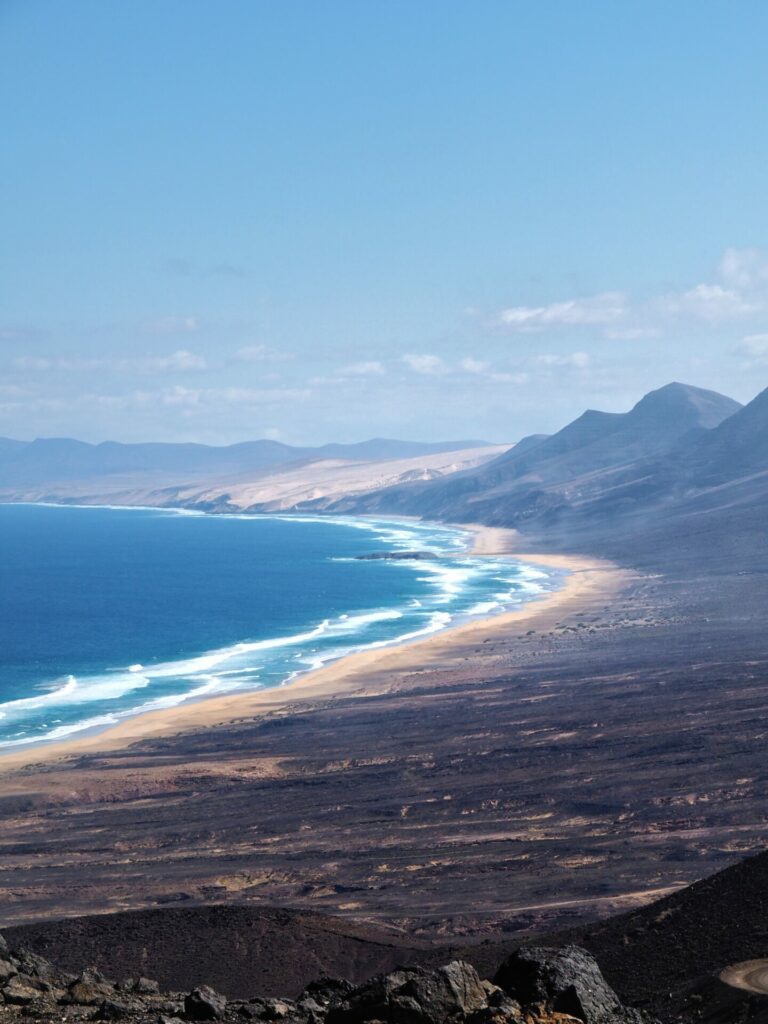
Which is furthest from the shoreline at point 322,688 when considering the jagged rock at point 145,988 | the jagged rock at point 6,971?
the jagged rock at point 6,971

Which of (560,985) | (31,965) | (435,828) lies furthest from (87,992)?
(435,828)

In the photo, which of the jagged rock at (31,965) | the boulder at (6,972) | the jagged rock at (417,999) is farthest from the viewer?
the jagged rock at (31,965)

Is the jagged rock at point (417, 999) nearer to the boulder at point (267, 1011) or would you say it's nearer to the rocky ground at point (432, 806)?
the boulder at point (267, 1011)

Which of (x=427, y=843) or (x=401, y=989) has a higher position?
(x=401, y=989)

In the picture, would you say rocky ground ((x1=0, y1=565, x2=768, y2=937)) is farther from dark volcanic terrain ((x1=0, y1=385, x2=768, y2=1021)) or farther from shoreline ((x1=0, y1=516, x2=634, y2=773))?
shoreline ((x1=0, y1=516, x2=634, y2=773))

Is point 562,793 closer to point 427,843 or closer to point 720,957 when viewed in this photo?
point 427,843

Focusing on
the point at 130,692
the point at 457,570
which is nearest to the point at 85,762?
the point at 130,692
